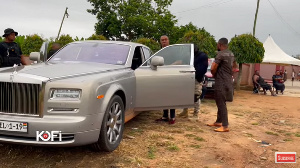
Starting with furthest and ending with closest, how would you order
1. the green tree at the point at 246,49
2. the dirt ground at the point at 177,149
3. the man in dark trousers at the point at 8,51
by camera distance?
the green tree at the point at 246,49 < the man in dark trousers at the point at 8,51 < the dirt ground at the point at 177,149

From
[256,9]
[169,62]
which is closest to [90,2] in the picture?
[256,9]

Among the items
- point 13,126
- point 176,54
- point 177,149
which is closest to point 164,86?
point 176,54

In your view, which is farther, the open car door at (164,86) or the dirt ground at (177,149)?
the open car door at (164,86)

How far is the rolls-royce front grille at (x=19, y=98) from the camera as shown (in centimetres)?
328

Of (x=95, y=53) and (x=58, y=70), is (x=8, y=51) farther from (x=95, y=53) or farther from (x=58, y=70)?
(x=58, y=70)

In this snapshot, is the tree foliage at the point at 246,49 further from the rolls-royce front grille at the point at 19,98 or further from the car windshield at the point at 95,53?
the rolls-royce front grille at the point at 19,98

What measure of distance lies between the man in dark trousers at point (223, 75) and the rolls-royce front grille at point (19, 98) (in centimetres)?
360

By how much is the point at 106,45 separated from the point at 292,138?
416 centimetres

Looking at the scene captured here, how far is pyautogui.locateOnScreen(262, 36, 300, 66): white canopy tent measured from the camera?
23703 mm

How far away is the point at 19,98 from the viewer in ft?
10.9

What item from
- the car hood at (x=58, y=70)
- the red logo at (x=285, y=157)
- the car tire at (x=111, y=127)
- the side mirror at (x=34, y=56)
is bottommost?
the red logo at (x=285, y=157)

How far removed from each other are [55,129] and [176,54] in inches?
128

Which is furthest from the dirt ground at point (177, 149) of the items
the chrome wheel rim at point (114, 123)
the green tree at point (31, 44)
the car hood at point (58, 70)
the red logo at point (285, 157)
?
the green tree at point (31, 44)

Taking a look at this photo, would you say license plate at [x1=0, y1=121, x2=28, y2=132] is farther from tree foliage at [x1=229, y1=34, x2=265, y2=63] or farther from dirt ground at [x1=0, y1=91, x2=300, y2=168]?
tree foliage at [x1=229, y1=34, x2=265, y2=63]
